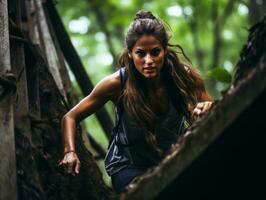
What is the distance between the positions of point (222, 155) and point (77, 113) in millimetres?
1794

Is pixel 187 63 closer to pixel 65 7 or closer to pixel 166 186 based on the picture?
pixel 166 186

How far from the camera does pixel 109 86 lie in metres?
4.43

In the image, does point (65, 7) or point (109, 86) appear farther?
point (65, 7)

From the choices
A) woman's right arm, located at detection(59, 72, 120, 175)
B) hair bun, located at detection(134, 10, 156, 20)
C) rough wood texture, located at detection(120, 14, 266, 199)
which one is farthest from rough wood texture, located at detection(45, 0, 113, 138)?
rough wood texture, located at detection(120, 14, 266, 199)

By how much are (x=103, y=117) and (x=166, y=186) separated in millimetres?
3589

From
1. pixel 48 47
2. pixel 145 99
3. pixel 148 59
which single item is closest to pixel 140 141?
pixel 145 99

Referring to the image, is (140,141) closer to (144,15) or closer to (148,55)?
(148,55)

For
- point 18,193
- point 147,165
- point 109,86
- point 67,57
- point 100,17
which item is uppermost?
point 100,17

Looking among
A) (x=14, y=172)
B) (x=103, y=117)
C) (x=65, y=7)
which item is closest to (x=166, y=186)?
(x=14, y=172)

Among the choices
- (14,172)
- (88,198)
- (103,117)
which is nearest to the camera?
(14,172)

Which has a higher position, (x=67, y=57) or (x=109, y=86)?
(x=67, y=57)

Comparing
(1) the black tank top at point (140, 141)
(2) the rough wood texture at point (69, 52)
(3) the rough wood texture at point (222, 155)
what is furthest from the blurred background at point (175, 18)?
(3) the rough wood texture at point (222, 155)

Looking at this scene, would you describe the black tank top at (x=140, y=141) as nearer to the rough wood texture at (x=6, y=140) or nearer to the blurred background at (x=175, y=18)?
the rough wood texture at (x=6, y=140)

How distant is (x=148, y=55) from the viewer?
4426mm
